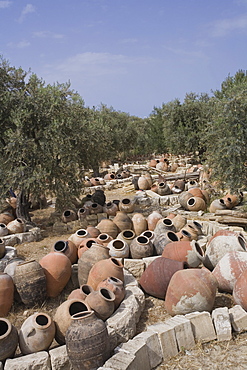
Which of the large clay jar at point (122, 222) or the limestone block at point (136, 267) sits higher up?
the large clay jar at point (122, 222)

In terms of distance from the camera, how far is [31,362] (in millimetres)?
3844

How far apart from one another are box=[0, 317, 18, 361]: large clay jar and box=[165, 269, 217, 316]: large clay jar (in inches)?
92.7

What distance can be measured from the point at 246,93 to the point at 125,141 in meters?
17.2

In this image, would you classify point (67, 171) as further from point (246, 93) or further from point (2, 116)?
point (246, 93)

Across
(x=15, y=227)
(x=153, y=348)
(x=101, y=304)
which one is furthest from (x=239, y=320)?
(x=15, y=227)

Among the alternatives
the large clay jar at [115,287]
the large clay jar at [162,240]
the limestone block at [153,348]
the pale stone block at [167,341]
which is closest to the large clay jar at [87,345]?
the limestone block at [153,348]

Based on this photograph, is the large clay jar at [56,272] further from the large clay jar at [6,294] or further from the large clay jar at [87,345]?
the large clay jar at [87,345]

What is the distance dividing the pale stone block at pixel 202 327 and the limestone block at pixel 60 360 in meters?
1.75

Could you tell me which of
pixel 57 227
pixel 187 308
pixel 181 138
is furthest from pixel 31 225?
pixel 181 138

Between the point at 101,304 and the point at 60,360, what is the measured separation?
893 mm

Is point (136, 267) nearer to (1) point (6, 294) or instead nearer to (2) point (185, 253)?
(2) point (185, 253)

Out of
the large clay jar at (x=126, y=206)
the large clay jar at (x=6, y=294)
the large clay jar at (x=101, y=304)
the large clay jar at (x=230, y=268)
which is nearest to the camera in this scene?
the large clay jar at (x=101, y=304)

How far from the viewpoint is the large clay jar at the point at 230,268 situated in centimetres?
558

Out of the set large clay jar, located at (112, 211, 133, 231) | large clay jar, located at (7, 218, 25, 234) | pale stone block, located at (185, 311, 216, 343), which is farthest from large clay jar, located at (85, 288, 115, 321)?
large clay jar, located at (7, 218, 25, 234)
